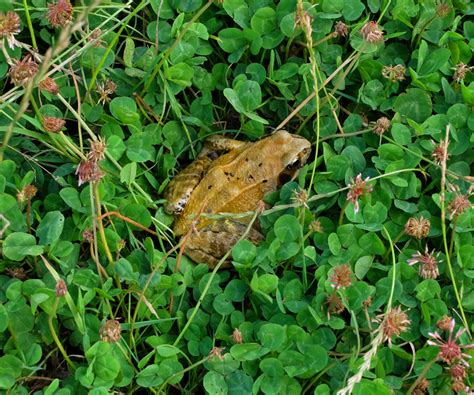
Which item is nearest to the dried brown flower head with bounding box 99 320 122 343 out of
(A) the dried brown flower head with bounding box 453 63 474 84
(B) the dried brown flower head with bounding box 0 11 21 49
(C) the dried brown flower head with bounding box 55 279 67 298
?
(C) the dried brown flower head with bounding box 55 279 67 298

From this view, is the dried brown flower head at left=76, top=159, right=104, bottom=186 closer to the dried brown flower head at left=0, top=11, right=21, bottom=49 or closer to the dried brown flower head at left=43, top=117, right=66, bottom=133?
the dried brown flower head at left=43, top=117, right=66, bottom=133

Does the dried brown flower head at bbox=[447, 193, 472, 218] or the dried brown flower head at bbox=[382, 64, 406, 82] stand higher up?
the dried brown flower head at bbox=[382, 64, 406, 82]

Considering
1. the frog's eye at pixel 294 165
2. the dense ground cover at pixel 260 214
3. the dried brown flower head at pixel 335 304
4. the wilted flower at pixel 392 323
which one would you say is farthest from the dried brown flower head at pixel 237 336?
the frog's eye at pixel 294 165

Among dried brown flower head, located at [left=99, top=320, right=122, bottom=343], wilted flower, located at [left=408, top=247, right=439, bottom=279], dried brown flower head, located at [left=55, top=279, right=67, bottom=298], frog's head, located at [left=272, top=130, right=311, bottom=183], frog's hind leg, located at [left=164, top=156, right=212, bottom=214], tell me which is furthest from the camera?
frog's head, located at [left=272, top=130, right=311, bottom=183]

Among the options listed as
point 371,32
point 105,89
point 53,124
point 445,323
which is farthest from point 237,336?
point 371,32

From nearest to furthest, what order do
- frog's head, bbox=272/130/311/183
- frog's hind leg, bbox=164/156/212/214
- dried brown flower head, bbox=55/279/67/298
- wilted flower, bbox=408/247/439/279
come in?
dried brown flower head, bbox=55/279/67/298 < wilted flower, bbox=408/247/439/279 < frog's hind leg, bbox=164/156/212/214 < frog's head, bbox=272/130/311/183

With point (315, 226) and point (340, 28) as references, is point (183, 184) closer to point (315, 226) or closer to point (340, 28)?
point (315, 226)
